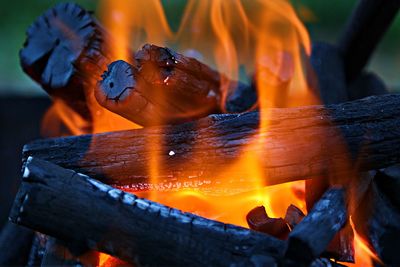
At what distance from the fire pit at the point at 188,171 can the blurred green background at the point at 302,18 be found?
220 centimetres

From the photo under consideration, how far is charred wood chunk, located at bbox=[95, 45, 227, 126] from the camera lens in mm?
1659

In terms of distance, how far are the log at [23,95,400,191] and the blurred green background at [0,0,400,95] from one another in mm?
2684

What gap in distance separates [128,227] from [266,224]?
0.51 m

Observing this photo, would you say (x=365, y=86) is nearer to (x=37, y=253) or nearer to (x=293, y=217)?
(x=293, y=217)

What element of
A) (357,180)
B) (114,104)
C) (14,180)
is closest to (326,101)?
(357,180)

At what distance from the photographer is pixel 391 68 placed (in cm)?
428

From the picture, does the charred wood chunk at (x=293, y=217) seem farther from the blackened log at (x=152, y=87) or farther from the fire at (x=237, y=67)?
the blackened log at (x=152, y=87)

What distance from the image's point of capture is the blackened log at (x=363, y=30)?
2420 millimetres

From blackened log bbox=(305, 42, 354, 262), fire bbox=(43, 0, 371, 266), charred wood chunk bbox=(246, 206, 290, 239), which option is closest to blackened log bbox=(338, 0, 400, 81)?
blackened log bbox=(305, 42, 354, 262)

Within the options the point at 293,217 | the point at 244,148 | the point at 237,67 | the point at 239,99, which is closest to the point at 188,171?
the point at 244,148

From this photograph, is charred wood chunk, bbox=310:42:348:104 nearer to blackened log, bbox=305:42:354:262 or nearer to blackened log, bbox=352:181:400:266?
blackened log, bbox=305:42:354:262

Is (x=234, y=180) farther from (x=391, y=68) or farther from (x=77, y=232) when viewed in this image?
(x=391, y=68)

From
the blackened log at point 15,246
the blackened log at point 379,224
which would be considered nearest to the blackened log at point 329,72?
the blackened log at point 379,224

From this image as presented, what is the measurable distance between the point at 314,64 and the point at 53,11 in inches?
59.7
